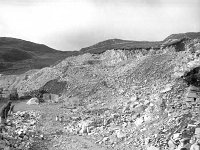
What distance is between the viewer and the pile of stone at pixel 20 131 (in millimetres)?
16087

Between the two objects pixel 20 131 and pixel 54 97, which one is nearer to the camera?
pixel 20 131

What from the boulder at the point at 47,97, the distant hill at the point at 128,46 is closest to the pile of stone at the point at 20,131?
the boulder at the point at 47,97

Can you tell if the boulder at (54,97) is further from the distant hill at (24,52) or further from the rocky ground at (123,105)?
the distant hill at (24,52)

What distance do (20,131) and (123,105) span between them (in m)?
7.93

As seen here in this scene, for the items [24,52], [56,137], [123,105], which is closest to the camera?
[56,137]

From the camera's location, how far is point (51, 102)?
2873cm

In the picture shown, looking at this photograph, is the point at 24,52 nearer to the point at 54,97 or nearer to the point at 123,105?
the point at 54,97

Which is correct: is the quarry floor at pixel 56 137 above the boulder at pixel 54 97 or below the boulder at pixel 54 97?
below

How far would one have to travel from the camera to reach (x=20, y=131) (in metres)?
18.3

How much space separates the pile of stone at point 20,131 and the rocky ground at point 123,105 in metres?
0.48

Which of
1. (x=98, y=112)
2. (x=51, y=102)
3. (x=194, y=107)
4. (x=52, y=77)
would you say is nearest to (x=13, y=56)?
(x=52, y=77)

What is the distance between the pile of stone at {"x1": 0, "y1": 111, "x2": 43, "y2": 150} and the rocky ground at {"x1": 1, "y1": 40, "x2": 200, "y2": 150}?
484 millimetres

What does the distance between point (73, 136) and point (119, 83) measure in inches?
394

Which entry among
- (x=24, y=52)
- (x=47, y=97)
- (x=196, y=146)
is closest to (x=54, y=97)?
(x=47, y=97)
